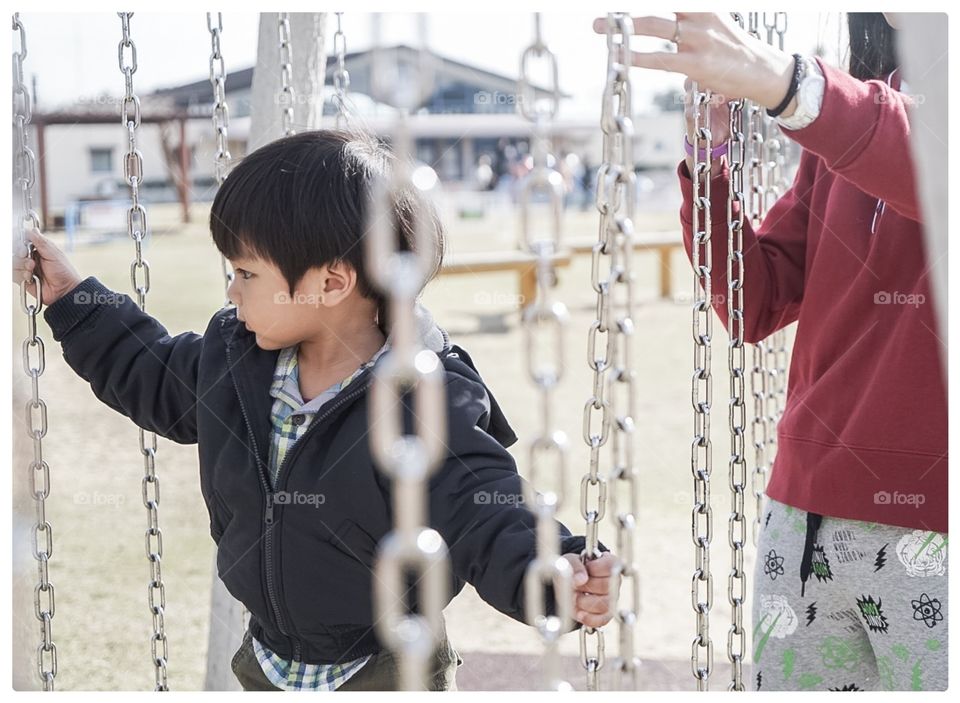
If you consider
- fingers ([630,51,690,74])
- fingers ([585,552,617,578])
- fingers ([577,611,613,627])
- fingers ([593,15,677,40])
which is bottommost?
fingers ([577,611,613,627])

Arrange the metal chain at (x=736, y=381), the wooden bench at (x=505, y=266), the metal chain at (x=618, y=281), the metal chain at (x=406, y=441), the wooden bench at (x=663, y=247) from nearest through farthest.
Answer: the metal chain at (x=406, y=441) < the metal chain at (x=618, y=281) < the metal chain at (x=736, y=381) < the wooden bench at (x=505, y=266) < the wooden bench at (x=663, y=247)

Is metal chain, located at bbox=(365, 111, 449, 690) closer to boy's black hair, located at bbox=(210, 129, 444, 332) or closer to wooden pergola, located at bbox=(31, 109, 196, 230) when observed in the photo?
boy's black hair, located at bbox=(210, 129, 444, 332)

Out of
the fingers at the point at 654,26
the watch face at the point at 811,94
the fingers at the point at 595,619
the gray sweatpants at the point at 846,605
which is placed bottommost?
the gray sweatpants at the point at 846,605

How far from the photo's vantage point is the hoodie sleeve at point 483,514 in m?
1.38

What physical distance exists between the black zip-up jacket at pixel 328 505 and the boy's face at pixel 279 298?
11cm

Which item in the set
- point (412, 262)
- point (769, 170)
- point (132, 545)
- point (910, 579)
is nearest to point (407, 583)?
point (910, 579)

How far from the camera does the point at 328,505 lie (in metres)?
1.50

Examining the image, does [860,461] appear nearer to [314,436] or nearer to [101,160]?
[314,436]

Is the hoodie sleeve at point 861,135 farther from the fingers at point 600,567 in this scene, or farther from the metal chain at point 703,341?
the fingers at point 600,567

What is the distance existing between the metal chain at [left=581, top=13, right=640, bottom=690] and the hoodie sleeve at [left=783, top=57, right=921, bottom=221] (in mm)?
286

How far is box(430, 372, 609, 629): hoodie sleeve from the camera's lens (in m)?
1.38

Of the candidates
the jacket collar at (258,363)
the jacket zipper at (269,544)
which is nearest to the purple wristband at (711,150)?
the jacket collar at (258,363)

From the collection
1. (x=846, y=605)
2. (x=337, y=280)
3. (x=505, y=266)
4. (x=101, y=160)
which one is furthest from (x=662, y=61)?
(x=101, y=160)

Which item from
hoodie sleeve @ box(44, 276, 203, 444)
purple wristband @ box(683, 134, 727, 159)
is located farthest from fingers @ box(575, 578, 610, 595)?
Result: hoodie sleeve @ box(44, 276, 203, 444)
